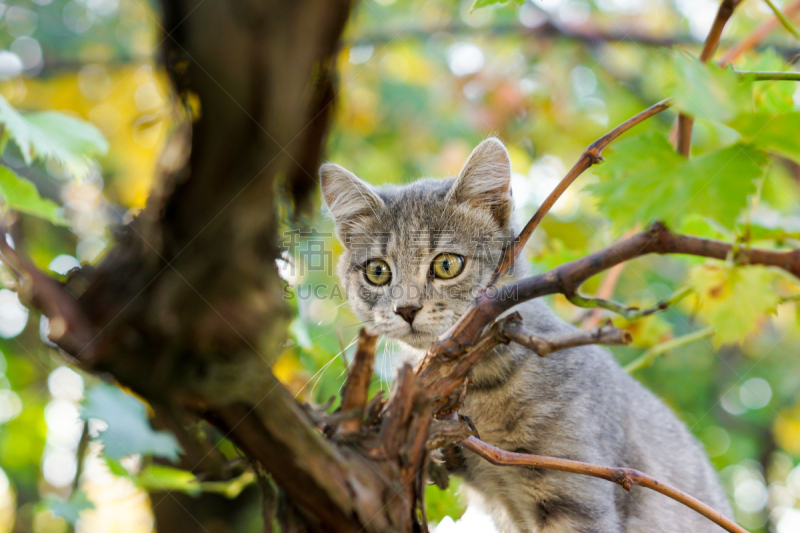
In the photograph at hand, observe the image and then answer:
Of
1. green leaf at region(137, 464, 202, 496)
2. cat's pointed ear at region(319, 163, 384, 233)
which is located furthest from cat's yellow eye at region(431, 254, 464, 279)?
green leaf at region(137, 464, 202, 496)

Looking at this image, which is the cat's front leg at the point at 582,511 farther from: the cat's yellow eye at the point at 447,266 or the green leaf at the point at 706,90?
the green leaf at the point at 706,90

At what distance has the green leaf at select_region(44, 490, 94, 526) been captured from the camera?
1.66 metres

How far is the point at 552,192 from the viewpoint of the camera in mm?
984

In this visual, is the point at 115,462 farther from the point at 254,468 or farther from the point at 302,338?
the point at 254,468

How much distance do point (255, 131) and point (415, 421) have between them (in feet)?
1.62

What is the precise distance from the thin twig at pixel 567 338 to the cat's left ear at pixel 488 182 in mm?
1071

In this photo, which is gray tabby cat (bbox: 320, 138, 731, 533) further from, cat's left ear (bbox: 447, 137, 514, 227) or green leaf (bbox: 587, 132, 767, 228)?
green leaf (bbox: 587, 132, 767, 228)

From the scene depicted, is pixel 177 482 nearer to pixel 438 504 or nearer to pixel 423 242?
pixel 438 504

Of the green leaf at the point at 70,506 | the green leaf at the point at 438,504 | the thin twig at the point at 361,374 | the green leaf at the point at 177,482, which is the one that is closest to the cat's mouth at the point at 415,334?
the green leaf at the point at 438,504

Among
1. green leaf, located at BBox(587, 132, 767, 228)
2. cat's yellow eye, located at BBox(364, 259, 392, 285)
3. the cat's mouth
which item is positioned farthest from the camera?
cat's yellow eye, located at BBox(364, 259, 392, 285)

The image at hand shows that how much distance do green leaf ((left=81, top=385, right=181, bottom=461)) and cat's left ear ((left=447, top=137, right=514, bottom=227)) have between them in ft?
4.06

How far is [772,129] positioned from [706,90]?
11 cm

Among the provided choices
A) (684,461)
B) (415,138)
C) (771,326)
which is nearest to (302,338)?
(684,461)

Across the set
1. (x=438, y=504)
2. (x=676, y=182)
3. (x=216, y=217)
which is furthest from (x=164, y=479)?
(x=676, y=182)
